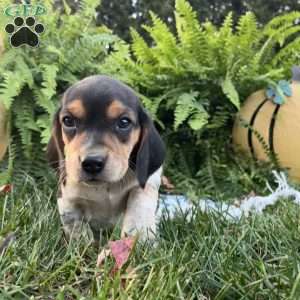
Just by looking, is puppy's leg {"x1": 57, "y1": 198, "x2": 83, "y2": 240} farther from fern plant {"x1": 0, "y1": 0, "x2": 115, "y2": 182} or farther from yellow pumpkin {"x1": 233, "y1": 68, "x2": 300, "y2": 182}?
yellow pumpkin {"x1": 233, "y1": 68, "x2": 300, "y2": 182}

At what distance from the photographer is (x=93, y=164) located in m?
2.84

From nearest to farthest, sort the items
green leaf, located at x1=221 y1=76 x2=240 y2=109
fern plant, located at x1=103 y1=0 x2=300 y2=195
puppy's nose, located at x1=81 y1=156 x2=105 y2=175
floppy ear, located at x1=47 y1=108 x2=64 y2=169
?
puppy's nose, located at x1=81 y1=156 x2=105 y2=175, floppy ear, located at x1=47 y1=108 x2=64 y2=169, green leaf, located at x1=221 y1=76 x2=240 y2=109, fern plant, located at x1=103 y1=0 x2=300 y2=195

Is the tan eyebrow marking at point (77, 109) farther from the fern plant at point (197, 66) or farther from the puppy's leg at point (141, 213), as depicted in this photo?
the fern plant at point (197, 66)

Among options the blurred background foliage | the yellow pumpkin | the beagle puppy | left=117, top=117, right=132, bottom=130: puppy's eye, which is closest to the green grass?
the beagle puppy

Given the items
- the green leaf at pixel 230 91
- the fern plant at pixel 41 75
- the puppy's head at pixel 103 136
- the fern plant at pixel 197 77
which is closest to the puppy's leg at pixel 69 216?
the puppy's head at pixel 103 136

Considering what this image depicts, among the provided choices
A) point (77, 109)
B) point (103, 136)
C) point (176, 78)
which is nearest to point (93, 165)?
point (103, 136)

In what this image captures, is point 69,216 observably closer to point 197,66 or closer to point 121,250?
point 121,250

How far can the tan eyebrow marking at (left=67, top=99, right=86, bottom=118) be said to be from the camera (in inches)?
119

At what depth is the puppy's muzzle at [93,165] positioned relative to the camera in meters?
2.82

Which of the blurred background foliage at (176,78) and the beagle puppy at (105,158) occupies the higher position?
the beagle puppy at (105,158)

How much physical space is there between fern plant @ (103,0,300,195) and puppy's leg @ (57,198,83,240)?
2.30 m

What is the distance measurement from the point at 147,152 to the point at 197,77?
107 inches

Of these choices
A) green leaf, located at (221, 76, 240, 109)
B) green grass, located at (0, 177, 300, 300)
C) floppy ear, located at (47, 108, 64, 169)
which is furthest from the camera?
green leaf, located at (221, 76, 240, 109)

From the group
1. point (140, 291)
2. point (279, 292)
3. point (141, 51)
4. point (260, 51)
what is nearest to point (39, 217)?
point (140, 291)
